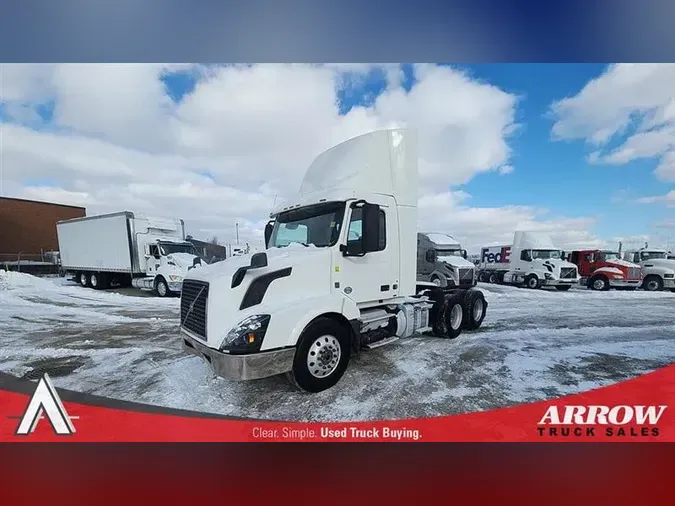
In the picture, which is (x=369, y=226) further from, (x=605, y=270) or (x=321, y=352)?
(x=605, y=270)

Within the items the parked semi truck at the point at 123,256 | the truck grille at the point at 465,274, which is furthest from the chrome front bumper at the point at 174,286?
the truck grille at the point at 465,274

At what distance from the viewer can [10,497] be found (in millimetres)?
1734

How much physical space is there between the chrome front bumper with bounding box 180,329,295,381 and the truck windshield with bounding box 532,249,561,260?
7.50 feet

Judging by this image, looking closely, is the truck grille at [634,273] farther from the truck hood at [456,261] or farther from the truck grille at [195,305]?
the truck grille at [195,305]

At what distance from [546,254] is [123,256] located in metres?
6.67

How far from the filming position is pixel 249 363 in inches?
63.5

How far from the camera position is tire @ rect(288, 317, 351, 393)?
178 cm

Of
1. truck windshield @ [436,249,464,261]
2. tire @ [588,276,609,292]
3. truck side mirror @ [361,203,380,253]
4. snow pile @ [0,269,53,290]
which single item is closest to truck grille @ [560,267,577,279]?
tire @ [588,276,609,292]

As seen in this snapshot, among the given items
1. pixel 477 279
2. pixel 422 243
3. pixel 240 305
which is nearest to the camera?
pixel 240 305

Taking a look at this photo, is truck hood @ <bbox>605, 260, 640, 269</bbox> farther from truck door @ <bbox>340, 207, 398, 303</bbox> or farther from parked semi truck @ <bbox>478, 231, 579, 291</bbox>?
truck door @ <bbox>340, 207, 398, 303</bbox>

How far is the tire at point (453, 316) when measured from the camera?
2.82 m
